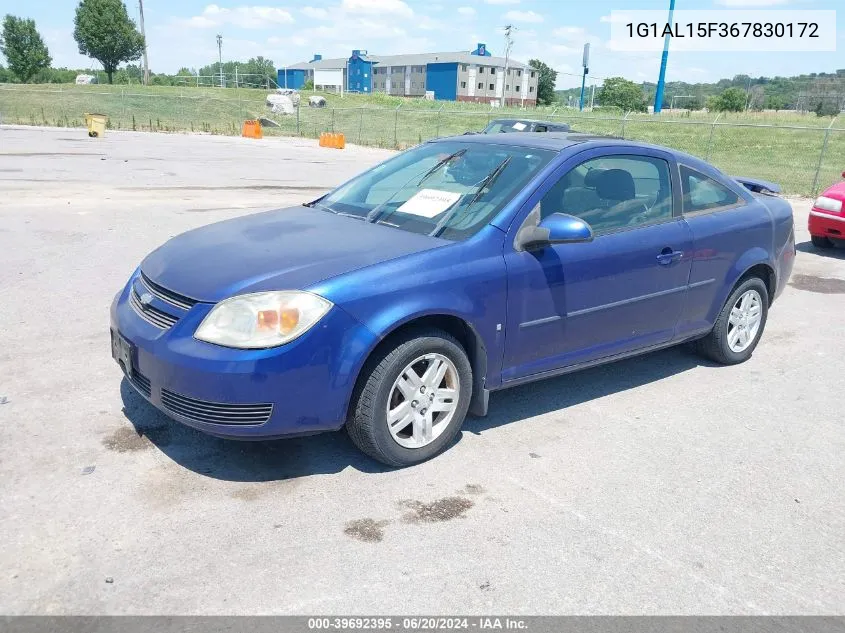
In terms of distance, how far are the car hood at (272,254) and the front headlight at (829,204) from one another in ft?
27.3

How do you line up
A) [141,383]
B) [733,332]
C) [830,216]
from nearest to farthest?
[141,383], [733,332], [830,216]

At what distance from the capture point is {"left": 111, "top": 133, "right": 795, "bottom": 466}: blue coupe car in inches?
134

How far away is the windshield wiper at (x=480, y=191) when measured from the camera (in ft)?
13.4

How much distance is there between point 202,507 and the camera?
3352 millimetres

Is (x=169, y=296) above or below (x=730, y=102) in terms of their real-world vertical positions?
below

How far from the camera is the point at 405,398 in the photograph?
3.73m

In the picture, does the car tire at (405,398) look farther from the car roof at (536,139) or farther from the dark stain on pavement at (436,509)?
the car roof at (536,139)

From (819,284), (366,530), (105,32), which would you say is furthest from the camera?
(105,32)

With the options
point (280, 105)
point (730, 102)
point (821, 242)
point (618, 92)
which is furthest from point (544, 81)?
point (821, 242)

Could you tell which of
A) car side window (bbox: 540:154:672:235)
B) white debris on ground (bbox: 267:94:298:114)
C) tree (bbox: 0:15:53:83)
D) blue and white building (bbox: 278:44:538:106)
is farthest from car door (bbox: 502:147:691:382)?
blue and white building (bbox: 278:44:538:106)

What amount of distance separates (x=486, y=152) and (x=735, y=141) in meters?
31.3

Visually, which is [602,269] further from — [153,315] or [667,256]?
[153,315]

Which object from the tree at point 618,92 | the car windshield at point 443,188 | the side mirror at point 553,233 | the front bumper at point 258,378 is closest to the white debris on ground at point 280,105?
the car windshield at point 443,188

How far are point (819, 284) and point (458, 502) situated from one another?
6919 mm
